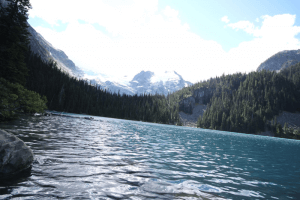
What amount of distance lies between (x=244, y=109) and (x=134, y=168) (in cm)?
22335

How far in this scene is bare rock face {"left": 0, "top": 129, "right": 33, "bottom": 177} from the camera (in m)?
→ 7.27

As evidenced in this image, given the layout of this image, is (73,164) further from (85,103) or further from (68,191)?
(85,103)

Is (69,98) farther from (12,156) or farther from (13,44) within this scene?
(12,156)

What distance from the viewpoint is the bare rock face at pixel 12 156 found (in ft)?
23.9

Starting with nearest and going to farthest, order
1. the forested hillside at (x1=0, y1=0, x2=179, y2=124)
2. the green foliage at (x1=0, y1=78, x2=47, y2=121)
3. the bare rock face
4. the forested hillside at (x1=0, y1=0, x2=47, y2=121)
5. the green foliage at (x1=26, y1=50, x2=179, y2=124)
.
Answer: the bare rock face
the green foliage at (x1=0, y1=78, x2=47, y2=121)
the forested hillside at (x1=0, y1=0, x2=179, y2=124)
the forested hillside at (x1=0, y1=0, x2=47, y2=121)
the green foliage at (x1=26, y1=50, x2=179, y2=124)

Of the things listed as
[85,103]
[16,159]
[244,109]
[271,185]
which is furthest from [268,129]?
[16,159]

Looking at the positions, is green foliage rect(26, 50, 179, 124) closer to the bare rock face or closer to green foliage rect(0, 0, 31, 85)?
green foliage rect(0, 0, 31, 85)

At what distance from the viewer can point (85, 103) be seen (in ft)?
511

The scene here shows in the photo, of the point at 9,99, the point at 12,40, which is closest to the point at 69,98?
the point at 12,40

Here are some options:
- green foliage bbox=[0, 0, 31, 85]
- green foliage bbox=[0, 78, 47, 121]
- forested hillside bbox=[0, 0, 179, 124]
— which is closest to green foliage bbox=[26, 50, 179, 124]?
forested hillside bbox=[0, 0, 179, 124]

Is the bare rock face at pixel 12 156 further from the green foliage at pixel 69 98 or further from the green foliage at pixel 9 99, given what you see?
the green foliage at pixel 69 98

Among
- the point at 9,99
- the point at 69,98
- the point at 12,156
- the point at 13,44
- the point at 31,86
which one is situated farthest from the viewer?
the point at 69,98

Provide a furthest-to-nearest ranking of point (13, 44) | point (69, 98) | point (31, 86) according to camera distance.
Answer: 1. point (69, 98)
2. point (31, 86)
3. point (13, 44)

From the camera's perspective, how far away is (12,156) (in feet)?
25.3
